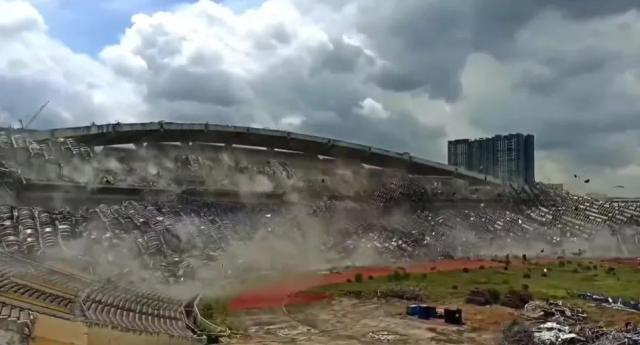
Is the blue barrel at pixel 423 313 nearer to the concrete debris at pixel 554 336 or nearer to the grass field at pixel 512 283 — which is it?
the grass field at pixel 512 283

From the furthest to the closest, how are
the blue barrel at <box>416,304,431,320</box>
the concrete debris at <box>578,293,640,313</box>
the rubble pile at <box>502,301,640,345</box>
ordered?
the concrete debris at <box>578,293,640,313</box>, the blue barrel at <box>416,304,431,320</box>, the rubble pile at <box>502,301,640,345</box>

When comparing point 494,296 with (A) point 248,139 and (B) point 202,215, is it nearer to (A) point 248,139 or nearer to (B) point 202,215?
(B) point 202,215

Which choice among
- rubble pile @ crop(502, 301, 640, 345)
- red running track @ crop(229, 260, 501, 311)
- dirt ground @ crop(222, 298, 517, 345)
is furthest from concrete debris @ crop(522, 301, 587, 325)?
red running track @ crop(229, 260, 501, 311)

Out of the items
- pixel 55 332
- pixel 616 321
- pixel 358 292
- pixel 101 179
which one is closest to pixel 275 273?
pixel 358 292

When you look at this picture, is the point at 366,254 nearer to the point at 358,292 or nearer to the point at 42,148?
the point at 358,292

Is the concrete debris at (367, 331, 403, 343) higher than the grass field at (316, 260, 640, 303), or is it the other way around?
the grass field at (316, 260, 640, 303)

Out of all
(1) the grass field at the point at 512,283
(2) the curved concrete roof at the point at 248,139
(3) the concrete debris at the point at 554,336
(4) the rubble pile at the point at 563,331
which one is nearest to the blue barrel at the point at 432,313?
(4) the rubble pile at the point at 563,331

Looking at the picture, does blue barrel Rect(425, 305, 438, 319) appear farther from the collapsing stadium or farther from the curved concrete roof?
the curved concrete roof

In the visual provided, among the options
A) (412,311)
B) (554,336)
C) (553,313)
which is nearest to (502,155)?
(553,313)
